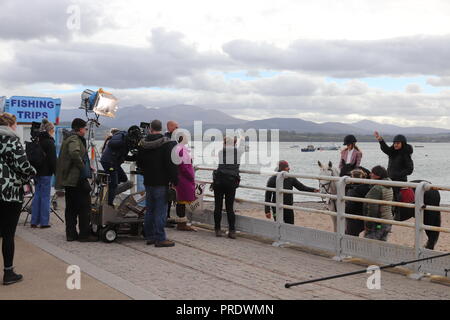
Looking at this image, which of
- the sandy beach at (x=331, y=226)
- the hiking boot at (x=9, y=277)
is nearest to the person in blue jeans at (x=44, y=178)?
the hiking boot at (x=9, y=277)

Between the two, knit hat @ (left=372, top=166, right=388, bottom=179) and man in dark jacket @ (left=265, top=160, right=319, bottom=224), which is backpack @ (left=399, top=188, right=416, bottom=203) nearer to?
knit hat @ (left=372, top=166, right=388, bottom=179)

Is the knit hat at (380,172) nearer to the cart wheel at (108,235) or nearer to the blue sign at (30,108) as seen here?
the cart wheel at (108,235)

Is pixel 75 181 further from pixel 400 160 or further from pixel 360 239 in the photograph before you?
pixel 400 160

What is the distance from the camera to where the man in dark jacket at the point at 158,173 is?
32.8 feet

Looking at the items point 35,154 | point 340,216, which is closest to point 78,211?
point 35,154

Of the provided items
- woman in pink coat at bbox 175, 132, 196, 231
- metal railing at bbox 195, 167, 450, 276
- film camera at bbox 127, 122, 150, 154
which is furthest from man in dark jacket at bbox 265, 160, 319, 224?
film camera at bbox 127, 122, 150, 154

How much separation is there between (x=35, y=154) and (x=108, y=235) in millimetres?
2259

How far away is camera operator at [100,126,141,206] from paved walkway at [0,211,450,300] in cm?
107

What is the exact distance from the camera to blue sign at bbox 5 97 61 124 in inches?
701

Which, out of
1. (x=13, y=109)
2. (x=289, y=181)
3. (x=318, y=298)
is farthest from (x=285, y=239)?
(x=13, y=109)

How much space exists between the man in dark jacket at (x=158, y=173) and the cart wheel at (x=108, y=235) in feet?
2.51
